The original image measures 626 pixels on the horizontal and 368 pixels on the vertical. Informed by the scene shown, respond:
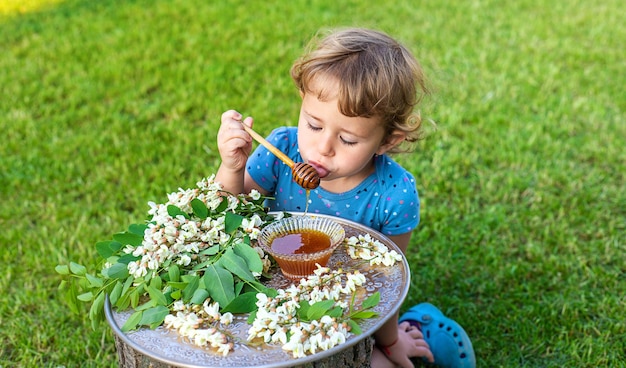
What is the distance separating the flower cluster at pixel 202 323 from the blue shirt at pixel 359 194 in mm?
912

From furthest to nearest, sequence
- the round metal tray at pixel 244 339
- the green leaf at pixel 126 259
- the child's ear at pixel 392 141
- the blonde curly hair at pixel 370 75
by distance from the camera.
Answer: the child's ear at pixel 392 141
the blonde curly hair at pixel 370 75
the green leaf at pixel 126 259
the round metal tray at pixel 244 339

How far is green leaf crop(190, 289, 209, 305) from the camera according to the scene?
1.99 metres

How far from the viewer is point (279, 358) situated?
1.80 meters

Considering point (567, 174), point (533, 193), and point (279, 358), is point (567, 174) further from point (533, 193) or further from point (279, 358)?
point (279, 358)

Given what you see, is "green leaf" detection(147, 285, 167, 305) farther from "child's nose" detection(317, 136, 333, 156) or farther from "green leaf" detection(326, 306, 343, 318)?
"child's nose" detection(317, 136, 333, 156)

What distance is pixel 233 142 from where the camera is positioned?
2473 mm

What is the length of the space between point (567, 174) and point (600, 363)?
162 centimetres

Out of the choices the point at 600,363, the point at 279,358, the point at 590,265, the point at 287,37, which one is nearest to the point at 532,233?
the point at 590,265

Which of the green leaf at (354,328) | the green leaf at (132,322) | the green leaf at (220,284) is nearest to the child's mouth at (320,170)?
the green leaf at (220,284)

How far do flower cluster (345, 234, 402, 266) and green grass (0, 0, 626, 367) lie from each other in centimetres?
89

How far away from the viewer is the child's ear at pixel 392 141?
2637mm

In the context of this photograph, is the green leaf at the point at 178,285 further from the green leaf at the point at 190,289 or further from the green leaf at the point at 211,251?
the green leaf at the point at 211,251

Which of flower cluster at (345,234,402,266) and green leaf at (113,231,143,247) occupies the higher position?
green leaf at (113,231,143,247)

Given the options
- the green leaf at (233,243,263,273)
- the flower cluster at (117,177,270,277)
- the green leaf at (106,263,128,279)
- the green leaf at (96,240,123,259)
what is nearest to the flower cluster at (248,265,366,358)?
the green leaf at (233,243,263,273)
